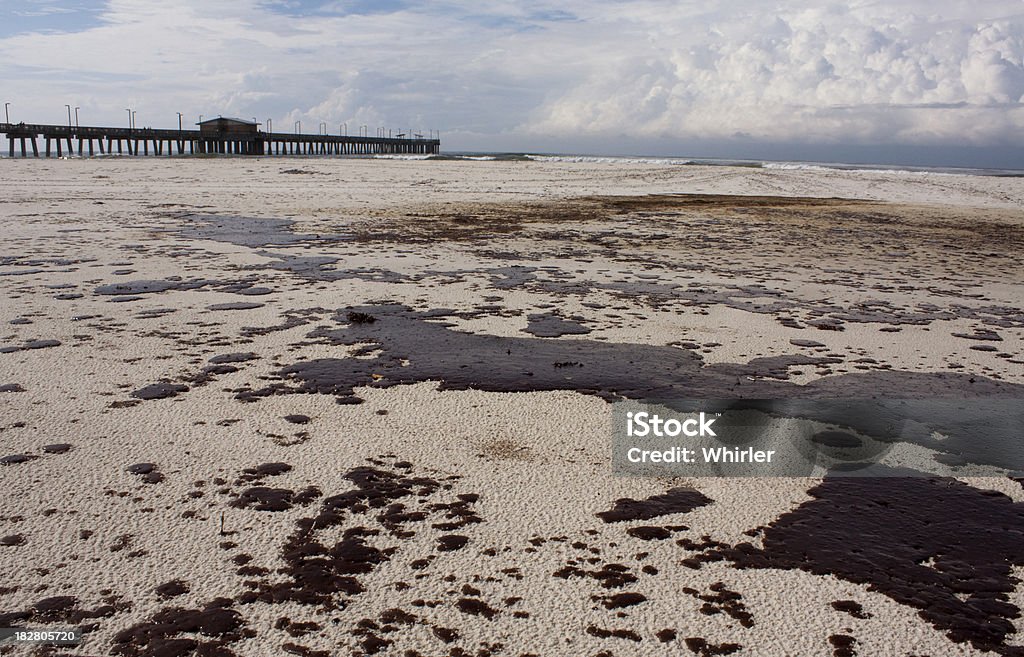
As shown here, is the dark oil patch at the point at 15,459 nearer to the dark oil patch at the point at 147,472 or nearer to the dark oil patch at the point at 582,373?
the dark oil patch at the point at 147,472

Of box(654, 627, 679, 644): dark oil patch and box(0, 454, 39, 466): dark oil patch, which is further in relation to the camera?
box(0, 454, 39, 466): dark oil patch

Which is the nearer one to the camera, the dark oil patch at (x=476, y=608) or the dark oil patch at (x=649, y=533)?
the dark oil patch at (x=476, y=608)

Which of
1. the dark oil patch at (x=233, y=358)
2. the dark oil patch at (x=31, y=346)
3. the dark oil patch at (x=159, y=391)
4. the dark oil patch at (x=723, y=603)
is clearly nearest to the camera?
the dark oil patch at (x=723, y=603)

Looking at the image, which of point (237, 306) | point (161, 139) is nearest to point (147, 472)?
point (237, 306)

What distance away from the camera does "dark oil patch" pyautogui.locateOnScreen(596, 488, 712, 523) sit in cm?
286

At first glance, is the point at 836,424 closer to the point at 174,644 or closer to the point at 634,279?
the point at 174,644

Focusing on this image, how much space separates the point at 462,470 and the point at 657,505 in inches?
31.5

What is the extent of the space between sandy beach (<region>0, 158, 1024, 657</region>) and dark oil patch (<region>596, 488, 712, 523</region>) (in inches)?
0.6

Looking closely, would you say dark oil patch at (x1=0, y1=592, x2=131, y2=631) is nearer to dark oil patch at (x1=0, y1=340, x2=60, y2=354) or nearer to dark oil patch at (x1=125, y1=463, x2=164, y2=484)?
dark oil patch at (x1=125, y1=463, x2=164, y2=484)

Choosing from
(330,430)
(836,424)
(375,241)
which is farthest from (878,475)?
(375,241)

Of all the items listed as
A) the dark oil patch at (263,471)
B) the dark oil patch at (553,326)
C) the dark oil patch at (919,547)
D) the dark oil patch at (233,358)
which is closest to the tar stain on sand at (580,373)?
the dark oil patch at (553,326)

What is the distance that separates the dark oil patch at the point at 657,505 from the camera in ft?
9.38

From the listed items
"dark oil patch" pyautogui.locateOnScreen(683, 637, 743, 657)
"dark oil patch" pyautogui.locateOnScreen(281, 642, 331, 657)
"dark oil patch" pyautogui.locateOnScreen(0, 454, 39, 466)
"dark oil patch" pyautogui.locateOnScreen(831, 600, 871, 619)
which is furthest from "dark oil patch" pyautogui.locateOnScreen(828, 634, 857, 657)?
"dark oil patch" pyautogui.locateOnScreen(0, 454, 39, 466)

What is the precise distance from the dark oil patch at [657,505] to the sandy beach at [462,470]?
14 mm
